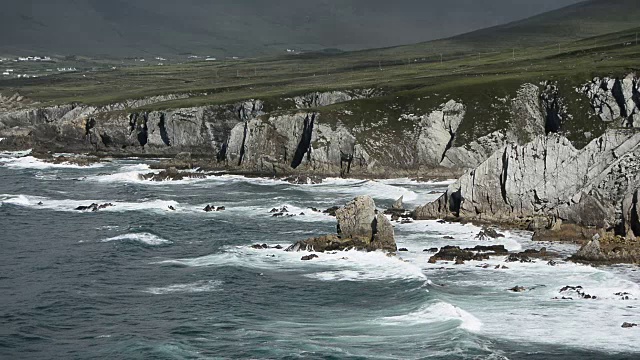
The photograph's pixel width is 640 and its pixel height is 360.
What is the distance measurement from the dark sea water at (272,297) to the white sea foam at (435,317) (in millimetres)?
119

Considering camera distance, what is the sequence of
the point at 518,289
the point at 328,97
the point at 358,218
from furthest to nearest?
the point at 328,97, the point at 358,218, the point at 518,289

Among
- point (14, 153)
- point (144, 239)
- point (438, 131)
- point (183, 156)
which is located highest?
Result: point (438, 131)

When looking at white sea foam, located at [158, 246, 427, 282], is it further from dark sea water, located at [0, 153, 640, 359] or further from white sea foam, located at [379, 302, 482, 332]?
white sea foam, located at [379, 302, 482, 332]

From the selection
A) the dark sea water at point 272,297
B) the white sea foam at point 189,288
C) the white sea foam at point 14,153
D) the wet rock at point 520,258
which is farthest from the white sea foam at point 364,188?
the white sea foam at point 14,153

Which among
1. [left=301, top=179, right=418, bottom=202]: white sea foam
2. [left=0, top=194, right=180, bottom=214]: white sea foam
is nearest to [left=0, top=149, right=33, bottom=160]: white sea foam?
[left=0, top=194, right=180, bottom=214]: white sea foam

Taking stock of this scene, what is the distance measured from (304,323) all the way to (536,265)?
21.4 meters

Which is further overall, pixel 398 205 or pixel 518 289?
pixel 398 205

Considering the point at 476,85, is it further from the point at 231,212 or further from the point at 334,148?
the point at 231,212

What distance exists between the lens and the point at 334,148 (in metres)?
125

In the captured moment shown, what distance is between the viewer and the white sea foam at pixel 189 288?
5791cm

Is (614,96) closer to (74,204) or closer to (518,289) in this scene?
(74,204)

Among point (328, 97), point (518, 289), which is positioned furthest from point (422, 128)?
point (518, 289)

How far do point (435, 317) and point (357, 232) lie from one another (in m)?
21.4

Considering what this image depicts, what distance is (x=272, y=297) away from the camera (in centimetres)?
5609
